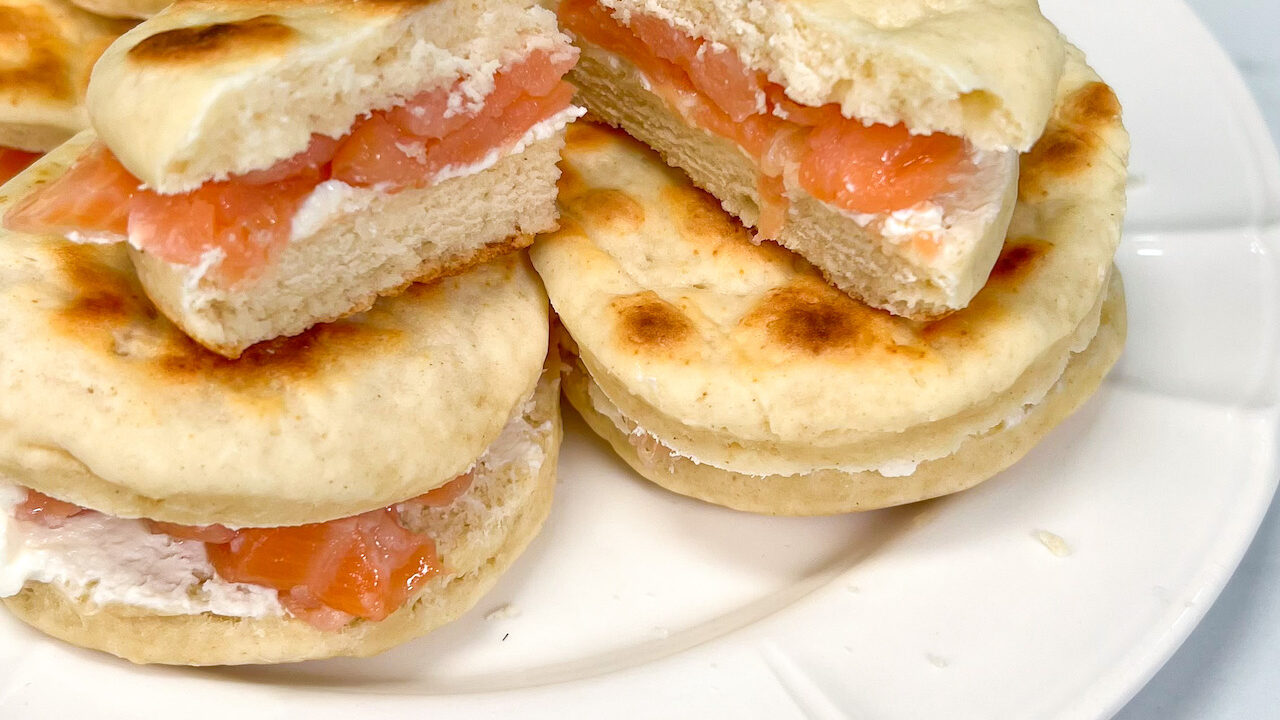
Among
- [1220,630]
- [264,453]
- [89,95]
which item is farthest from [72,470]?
[1220,630]

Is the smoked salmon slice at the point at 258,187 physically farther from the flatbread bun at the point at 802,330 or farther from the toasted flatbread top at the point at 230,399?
the flatbread bun at the point at 802,330

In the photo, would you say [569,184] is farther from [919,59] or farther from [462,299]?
[919,59]

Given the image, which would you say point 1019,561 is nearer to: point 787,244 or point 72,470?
point 787,244

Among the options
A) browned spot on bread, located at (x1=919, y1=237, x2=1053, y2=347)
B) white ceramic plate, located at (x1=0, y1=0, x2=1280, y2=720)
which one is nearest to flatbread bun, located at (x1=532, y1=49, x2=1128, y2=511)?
browned spot on bread, located at (x1=919, y1=237, x2=1053, y2=347)

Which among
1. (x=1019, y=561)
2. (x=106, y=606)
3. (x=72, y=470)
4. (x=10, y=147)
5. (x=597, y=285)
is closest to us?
(x=72, y=470)

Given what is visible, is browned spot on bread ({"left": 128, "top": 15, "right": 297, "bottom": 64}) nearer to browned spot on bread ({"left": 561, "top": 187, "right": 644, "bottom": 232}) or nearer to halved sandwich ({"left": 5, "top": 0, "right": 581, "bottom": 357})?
halved sandwich ({"left": 5, "top": 0, "right": 581, "bottom": 357})

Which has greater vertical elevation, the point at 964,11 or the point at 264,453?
the point at 964,11
